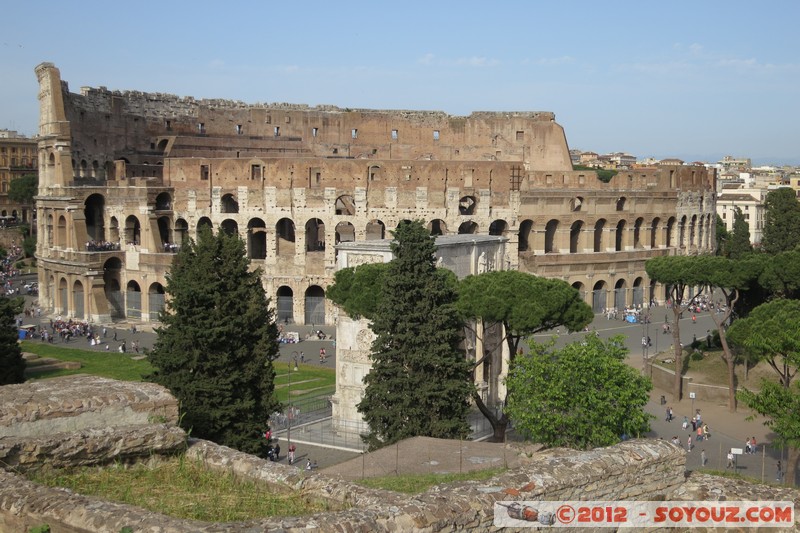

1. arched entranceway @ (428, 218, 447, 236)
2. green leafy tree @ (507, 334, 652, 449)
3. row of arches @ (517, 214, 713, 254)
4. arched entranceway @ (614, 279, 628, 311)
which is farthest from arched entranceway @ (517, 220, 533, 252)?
green leafy tree @ (507, 334, 652, 449)

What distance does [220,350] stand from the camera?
20.9m

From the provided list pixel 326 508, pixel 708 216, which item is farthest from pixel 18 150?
pixel 326 508

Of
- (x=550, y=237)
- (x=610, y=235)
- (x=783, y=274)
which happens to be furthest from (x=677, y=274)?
(x=610, y=235)

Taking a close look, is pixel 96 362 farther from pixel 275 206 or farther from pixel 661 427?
pixel 661 427

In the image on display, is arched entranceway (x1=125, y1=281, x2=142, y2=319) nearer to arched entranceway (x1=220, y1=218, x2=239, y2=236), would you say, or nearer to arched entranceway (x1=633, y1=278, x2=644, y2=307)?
arched entranceway (x1=220, y1=218, x2=239, y2=236)

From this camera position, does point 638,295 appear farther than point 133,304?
Yes

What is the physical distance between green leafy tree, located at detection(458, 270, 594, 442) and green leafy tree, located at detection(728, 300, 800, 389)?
13.9 ft

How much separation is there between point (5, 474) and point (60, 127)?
40.5 meters

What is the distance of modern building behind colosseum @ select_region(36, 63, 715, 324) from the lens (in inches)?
1785

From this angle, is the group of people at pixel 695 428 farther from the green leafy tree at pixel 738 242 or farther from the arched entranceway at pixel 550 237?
the green leafy tree at pixel 738 242

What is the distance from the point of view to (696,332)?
41.0 metres

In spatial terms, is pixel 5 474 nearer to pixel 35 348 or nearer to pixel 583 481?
pixel 583 481

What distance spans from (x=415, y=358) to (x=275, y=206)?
2589 cm

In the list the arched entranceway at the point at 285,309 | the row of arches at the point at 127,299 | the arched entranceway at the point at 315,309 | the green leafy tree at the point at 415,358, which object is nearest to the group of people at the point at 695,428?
the green leafy tree at the point at 415,358
